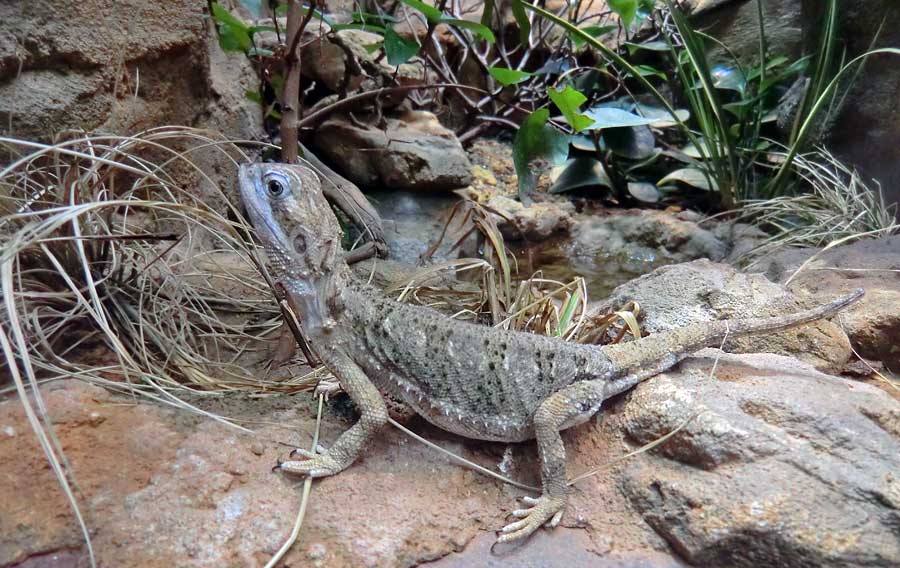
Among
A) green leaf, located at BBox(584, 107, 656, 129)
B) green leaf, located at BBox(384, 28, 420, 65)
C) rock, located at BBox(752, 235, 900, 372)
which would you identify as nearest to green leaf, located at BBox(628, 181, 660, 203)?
rock, located at BBox(752, 235, 900, 372)

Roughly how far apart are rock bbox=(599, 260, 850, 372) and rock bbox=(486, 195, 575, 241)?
262cm

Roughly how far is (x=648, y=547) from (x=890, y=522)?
0.76 meters

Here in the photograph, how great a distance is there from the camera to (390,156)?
6.12 meters

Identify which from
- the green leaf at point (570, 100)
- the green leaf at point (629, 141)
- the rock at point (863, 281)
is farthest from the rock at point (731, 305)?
the green leaf at point (629, 141)

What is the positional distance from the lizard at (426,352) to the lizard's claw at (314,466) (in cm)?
2

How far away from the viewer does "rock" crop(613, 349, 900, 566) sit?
6.39 ft

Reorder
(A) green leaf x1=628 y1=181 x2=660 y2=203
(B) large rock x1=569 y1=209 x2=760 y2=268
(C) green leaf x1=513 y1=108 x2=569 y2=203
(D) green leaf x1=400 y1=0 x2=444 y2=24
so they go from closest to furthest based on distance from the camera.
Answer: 1. (D) green leaf x1=400 y1=0 x2=444 y2=24
2. (C) green leaf x1=513 y1=108 x2=569 y2=203
3. (B) large rock x1=569 y1=209 x2=760 y2=268
4. (A) green leaf x1=628 y1=181 x2=660 y2=203

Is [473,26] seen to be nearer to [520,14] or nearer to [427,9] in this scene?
[427,9]

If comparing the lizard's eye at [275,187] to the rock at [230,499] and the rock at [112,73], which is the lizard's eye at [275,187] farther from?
the rock at [230,499]

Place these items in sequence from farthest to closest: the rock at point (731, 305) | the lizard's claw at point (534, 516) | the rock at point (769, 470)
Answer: the rock at point (731, 305)
the lizard's claw at point (534, 516)
the rock at point (769, 470)

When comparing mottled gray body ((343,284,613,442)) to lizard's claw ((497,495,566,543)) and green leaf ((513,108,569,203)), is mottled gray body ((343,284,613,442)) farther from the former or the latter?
green leaf ((513,108,569,203))

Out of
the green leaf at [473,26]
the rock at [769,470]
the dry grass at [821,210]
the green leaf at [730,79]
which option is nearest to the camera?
the rock at [769,470]

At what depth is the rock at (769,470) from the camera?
1946 millimetres

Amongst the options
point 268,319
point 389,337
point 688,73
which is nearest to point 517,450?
point 389,337
